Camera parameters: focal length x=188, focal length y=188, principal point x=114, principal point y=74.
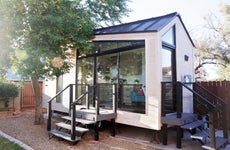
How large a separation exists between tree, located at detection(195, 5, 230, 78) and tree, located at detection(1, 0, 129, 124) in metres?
11.5

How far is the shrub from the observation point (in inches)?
402

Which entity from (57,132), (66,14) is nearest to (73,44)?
(66,14)

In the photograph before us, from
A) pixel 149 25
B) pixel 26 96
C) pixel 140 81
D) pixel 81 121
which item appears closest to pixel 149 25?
pixel 149 25

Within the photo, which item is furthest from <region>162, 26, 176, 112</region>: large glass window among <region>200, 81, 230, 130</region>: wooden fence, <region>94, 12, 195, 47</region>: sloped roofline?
<region>200, 81, 230, 130</region>: wooden fence

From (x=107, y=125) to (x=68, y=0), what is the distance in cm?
489

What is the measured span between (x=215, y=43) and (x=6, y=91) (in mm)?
15066

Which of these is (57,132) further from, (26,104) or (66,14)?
(26,104)

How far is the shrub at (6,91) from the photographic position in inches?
402

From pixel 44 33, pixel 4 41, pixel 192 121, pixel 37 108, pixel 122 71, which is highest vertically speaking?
pixel 44 33

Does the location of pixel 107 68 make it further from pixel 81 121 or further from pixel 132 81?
pixel 81 121

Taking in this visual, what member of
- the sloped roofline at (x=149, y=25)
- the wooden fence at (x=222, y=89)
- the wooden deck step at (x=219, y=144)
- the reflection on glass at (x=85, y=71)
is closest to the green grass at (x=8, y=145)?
the reflection on glass at (x=85, y=71)

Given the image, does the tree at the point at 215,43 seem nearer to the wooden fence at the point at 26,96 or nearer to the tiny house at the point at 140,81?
the tiny house at the point at 140,81

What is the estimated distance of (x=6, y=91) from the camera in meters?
10.3

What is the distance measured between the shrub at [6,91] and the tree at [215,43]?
1373 cm
